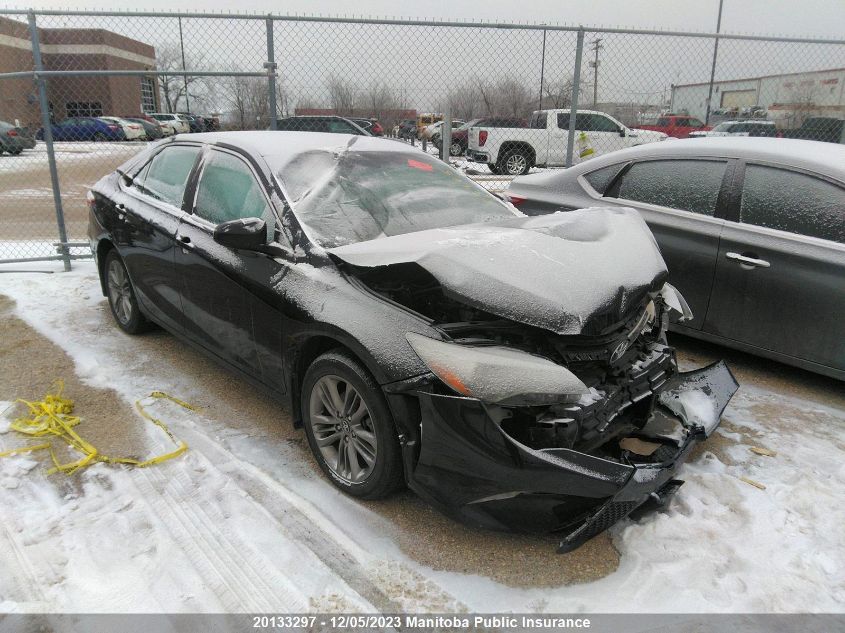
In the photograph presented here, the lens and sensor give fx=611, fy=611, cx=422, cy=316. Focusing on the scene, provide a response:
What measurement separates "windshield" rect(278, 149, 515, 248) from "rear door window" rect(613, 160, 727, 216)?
4.42 feet

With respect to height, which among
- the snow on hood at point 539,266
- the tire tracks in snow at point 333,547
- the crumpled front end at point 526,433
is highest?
the snow on hood at point 539,266

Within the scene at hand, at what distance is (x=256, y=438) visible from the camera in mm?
3467

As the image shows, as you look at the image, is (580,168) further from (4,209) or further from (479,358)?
(4,209)

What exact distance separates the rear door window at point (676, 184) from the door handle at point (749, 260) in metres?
0.39

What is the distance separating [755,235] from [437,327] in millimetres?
2690

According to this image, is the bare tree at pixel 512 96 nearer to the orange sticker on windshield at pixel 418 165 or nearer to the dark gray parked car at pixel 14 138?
the orange sticker on windshield at pixel 418 165

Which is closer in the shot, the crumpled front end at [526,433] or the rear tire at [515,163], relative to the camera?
the crumpled front end at [526,433]

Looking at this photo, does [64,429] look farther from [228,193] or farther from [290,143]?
[290,143]

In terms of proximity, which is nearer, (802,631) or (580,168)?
(802,631)

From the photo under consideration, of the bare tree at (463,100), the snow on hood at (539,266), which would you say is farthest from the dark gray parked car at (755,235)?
the bare tree at (463,100)

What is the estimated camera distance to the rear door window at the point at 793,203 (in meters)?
3.77

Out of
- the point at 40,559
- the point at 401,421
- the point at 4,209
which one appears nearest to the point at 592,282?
the point at 401,421

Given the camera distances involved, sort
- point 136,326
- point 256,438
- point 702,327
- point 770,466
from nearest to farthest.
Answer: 1. point 770,466
2. point 256,438
3. point 702,327
4. point 136,326

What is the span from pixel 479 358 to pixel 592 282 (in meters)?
0.65
